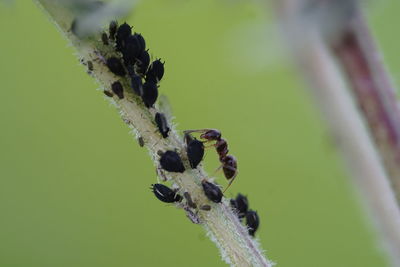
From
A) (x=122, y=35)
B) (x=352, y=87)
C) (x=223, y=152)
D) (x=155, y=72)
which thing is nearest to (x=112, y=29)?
(x=122, y=35)

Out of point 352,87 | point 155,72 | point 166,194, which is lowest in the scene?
point 352,87

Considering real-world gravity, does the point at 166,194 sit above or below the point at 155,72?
below

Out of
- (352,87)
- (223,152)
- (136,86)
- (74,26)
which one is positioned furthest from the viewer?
(223,152)

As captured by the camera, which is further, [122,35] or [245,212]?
[245,212]

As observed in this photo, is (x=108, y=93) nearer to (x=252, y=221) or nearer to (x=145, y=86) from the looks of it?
(x=145, y=86)

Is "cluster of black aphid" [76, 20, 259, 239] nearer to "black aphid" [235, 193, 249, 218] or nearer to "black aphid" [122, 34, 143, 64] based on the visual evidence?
"black aphid" [122, 34, 143, 64]

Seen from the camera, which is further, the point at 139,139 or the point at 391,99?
the point at 139,139

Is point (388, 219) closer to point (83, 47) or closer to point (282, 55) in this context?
point (282, 55)

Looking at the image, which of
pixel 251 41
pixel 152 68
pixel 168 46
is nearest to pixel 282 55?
pixel 251 41

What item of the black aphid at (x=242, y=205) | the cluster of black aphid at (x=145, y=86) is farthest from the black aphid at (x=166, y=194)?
the black aphid at (x=242, y=205)
